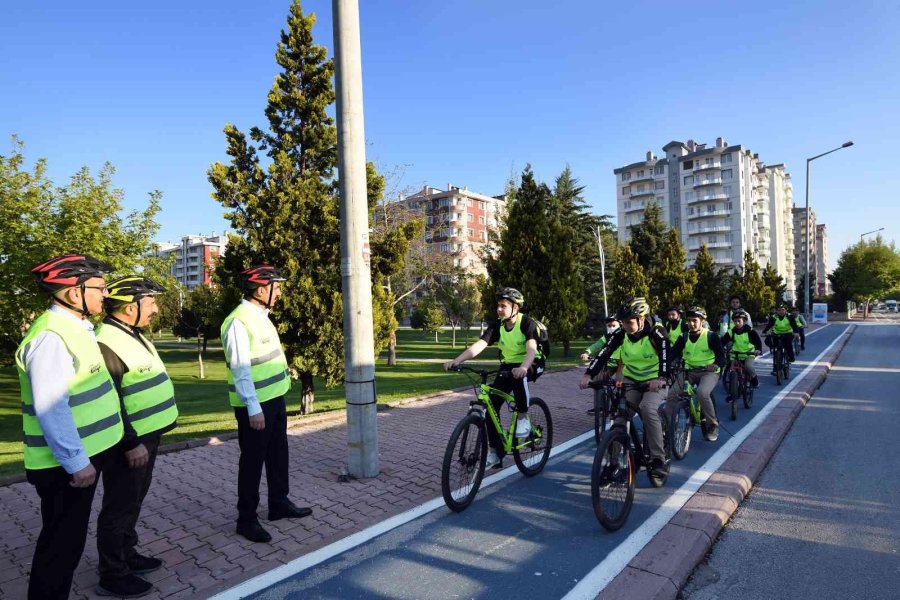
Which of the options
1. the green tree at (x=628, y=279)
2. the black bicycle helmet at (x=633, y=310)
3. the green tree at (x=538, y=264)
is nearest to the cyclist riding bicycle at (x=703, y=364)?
the black bicycle helmet at (x=633, y=310)

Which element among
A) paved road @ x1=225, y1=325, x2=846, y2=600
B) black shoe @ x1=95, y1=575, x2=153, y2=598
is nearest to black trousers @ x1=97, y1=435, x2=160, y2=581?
black shoe @ x1=95, y1=575, x2=153, y2=598

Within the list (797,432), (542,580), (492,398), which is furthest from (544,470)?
(797,432)

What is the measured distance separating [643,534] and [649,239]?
3751 cm

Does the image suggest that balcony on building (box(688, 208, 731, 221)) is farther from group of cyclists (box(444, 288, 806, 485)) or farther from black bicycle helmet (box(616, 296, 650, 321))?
black bicycle helmet (box(616, 296, 650, 321))

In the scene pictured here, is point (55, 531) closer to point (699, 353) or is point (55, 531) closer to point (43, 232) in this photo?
point (699, 353)

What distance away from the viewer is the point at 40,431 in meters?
2.87

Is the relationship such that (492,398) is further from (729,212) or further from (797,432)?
(729,212)

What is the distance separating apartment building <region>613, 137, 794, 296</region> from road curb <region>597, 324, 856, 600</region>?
79733mm

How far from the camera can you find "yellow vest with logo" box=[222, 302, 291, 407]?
4.30 m

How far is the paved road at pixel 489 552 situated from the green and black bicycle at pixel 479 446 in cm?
21

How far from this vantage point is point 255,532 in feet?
13.8

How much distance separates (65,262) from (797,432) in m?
9.16

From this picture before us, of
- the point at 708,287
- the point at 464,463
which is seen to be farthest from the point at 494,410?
the point at 708,287

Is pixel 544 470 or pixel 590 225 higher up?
pixel 590 225
